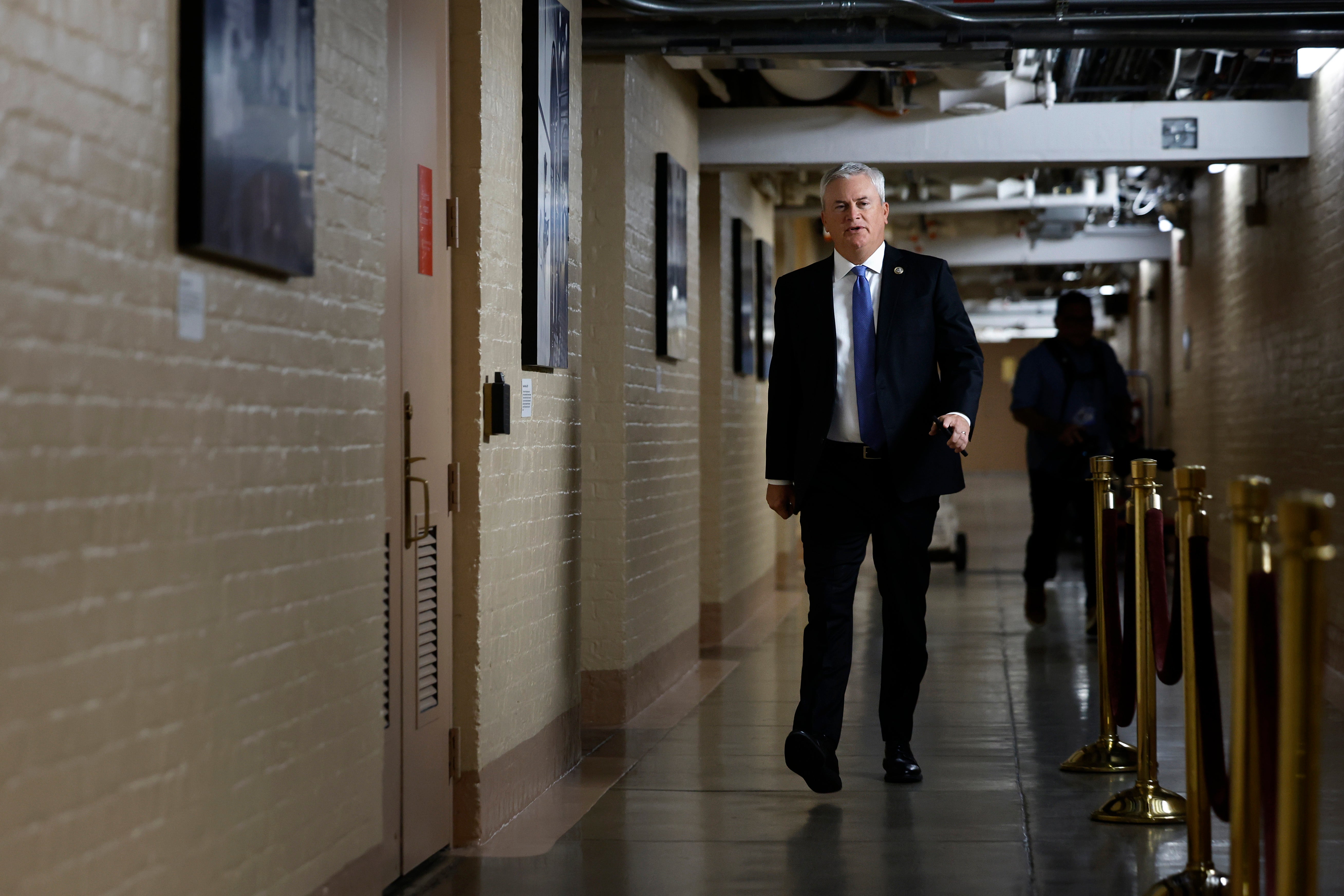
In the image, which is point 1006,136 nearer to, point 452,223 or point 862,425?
point 862,425

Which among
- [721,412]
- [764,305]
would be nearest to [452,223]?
[721,412]

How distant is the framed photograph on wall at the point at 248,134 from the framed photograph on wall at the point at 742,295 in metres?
5.53

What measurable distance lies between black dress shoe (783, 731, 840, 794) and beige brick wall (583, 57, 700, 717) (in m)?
1.42

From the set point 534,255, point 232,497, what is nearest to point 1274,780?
point 232,497

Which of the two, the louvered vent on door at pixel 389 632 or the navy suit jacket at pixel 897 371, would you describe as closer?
the louvered vent on door at pixel 389 632

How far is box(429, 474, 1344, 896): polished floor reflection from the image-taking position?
10.4 ft

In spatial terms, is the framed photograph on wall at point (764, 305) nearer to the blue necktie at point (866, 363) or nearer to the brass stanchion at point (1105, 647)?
the brass stanchion at point (1105, 647)

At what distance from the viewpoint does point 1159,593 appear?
356 cm

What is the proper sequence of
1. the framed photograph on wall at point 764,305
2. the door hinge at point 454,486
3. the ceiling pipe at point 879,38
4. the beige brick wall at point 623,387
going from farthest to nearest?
the framed photograph on wall at point 764,305, the beige brick wall at point 623,387, the ceiling pipe at point 879,38, the door hinge at point 454,486

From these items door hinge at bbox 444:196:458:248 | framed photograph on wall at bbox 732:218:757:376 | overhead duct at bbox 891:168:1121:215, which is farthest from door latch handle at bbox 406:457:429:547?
overhead duct at bbox 891:168:1121:215

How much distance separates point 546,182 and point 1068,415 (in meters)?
3.69

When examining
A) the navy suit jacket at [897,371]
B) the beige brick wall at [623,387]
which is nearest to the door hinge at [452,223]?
the navy suit jacket at [897,371]

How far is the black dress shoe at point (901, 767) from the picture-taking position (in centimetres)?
407

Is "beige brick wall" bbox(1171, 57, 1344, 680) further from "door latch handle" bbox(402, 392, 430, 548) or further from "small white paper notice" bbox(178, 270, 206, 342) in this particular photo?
"small white paper notice" bbox(178, 270, 206, 342)
